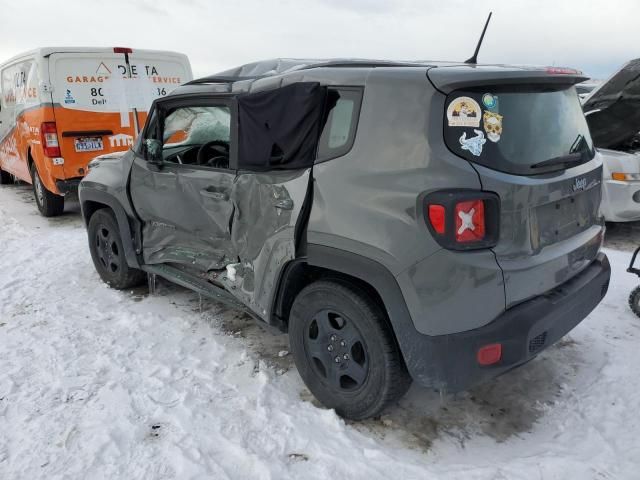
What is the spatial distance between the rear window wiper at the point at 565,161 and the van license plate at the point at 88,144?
6.43 metres

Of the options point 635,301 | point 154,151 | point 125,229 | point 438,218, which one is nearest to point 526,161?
point 438,218

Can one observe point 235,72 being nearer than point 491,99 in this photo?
No

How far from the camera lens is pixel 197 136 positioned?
396cm

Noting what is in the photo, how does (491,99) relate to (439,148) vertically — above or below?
above

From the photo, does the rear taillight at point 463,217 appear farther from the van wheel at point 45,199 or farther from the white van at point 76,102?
the van wheel at point 45,199

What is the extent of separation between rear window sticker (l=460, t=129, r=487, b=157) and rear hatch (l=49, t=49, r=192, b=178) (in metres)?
5.48

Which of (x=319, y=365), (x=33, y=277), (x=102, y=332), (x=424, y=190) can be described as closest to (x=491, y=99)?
(x=424, y=190)

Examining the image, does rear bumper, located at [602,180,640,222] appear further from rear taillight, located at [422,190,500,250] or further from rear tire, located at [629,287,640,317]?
rear taillight, located at [422,190,500,250]

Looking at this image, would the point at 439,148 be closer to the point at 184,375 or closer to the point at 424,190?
the point at 424,190

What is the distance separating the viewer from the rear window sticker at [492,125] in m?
2.32

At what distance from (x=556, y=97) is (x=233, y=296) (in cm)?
228

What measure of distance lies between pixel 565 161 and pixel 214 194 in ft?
6.90

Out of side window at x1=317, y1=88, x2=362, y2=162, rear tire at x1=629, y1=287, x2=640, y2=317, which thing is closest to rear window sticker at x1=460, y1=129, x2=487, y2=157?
side window at x1=317, y1=88, x2=362, y2=162

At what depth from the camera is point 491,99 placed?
93.1 inches
